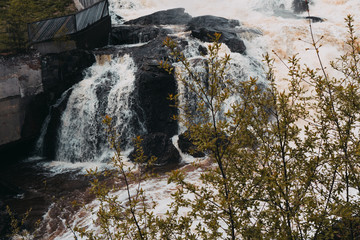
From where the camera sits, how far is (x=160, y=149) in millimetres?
11883

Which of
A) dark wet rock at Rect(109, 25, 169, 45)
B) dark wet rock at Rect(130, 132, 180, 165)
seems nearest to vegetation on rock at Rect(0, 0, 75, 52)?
dark wet rock at Rect(109, 25, 169, 45)

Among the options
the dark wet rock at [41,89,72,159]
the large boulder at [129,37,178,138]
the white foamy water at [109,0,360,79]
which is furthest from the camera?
the white foamy water at [109,0,360,79]

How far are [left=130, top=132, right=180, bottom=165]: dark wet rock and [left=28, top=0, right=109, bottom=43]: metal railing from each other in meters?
8.49

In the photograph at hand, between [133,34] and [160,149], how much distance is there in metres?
10.0

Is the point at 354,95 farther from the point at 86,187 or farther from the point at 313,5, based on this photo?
the point at 313,5

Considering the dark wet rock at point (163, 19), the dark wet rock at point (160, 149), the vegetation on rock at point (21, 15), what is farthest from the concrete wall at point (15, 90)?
the dark wet rock at point (163, 19)

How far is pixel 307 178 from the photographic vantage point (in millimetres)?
2959

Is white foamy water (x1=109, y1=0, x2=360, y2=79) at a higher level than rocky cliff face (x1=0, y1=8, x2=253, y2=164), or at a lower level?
higher

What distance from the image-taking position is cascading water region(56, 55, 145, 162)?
13438 mm

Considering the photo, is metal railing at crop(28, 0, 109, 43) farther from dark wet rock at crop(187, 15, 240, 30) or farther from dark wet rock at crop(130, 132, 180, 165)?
dark wet rock at crop(130, 132, 180, 165)

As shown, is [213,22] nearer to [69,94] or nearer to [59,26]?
[59,26]

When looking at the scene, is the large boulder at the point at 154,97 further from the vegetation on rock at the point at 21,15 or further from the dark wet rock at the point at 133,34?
the vegetation on rock at the point at 21,15

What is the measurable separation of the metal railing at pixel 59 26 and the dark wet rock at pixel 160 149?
8489 mm

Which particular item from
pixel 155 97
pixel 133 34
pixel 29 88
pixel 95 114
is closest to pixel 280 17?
pixel 133 34
